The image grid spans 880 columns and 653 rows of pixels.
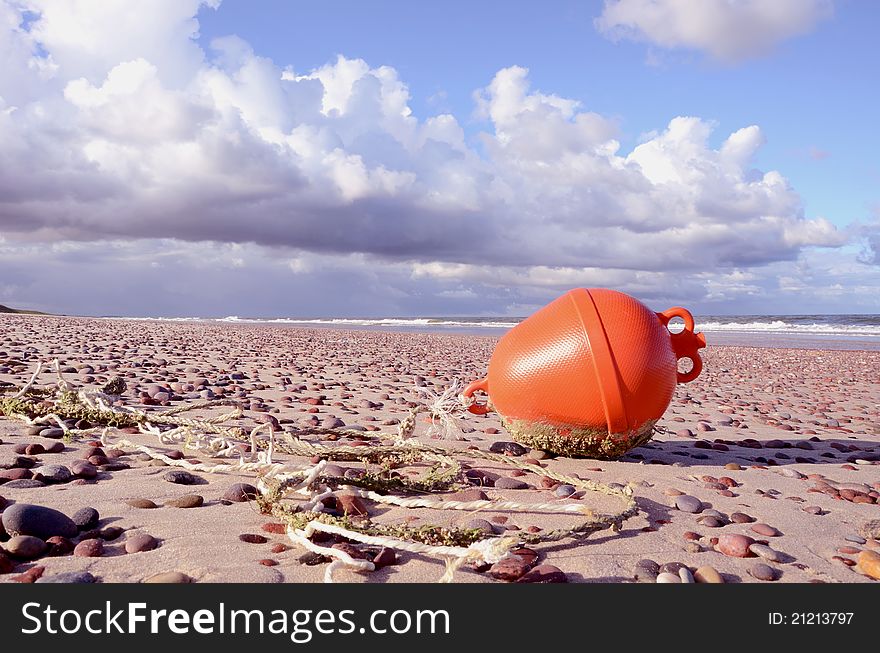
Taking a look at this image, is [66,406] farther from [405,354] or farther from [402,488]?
[405,354]

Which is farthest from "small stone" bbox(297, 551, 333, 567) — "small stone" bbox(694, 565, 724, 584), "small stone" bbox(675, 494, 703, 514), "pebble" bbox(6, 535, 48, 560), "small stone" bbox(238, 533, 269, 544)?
"small stone" bbox(675, 494, 703, 514)

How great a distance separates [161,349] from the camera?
1420cm

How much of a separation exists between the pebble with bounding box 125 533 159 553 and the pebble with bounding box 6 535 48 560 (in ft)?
0.96

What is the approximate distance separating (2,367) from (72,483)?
6.45m

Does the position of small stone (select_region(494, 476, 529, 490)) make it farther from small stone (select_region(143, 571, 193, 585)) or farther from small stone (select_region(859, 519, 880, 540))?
small stone (select_region(143, 571, 193, 585))

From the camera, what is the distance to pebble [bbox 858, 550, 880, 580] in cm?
260

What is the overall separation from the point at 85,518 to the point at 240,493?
72 cm

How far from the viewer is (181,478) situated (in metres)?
3.56

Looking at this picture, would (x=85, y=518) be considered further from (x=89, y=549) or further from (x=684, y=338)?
(x=684, y=338)

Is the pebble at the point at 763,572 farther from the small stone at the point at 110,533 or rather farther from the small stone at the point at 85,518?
the small stone at the point at 85,518

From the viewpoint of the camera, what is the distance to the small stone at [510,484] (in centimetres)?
373

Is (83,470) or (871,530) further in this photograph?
(83,470)

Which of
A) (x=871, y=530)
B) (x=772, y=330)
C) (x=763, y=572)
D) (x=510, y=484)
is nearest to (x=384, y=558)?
(x=510, y=484)
